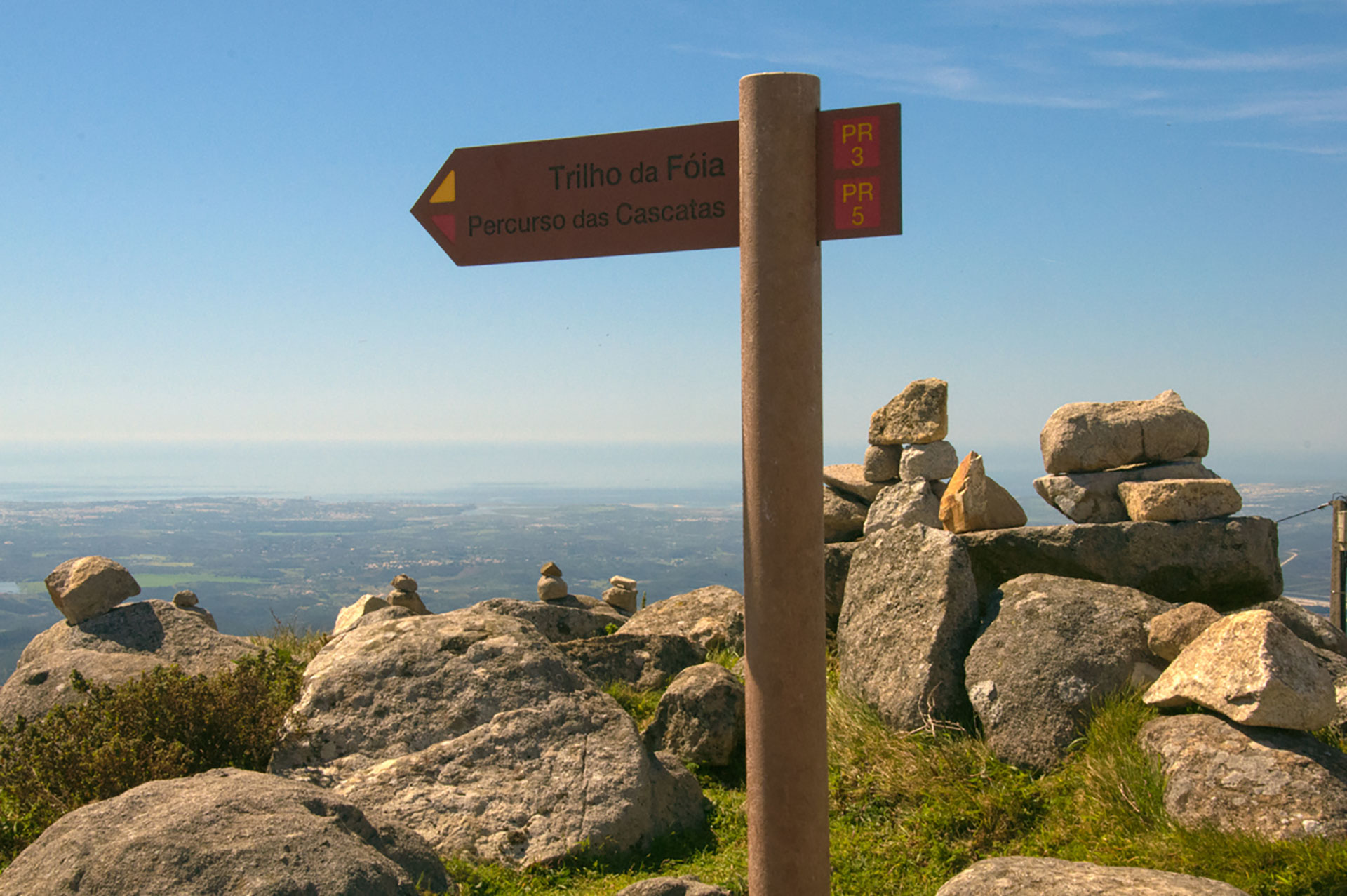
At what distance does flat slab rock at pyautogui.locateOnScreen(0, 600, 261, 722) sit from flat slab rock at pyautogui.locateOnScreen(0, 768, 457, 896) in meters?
2.99

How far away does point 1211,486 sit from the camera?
23.5ft

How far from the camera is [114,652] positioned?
917 cm

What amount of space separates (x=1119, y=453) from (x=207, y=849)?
281 inches

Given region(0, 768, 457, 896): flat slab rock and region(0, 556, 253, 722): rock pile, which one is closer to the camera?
region(0, 768, 457, 896): flat slab rock

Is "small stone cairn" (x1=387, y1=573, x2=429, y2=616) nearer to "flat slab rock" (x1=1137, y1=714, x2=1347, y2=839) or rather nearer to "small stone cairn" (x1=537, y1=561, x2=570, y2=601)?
"small stone cairn" (x1=537, y1=561, x2=570, y2=601)

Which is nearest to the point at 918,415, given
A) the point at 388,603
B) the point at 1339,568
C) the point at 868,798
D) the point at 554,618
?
the point at 868,798

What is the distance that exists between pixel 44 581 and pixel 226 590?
109764mm

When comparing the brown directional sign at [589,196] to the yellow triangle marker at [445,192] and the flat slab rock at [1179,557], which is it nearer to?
the yellow triangle marker at [445,192]

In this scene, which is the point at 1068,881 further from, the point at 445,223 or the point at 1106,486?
the point at 1106,486

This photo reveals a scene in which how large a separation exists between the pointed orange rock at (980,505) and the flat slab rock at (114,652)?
623 centimetres

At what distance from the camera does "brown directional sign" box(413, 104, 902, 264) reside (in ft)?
11.8

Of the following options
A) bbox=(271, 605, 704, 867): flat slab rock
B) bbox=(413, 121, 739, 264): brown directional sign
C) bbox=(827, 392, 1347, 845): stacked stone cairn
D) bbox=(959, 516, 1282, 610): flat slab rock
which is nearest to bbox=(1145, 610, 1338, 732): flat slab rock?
bbox=(827, 392, 1347, 845): stacked stone cairn

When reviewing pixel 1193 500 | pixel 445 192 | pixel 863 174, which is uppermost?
pixel 445 192

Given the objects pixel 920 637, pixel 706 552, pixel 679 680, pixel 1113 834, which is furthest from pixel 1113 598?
pixel 706 552
